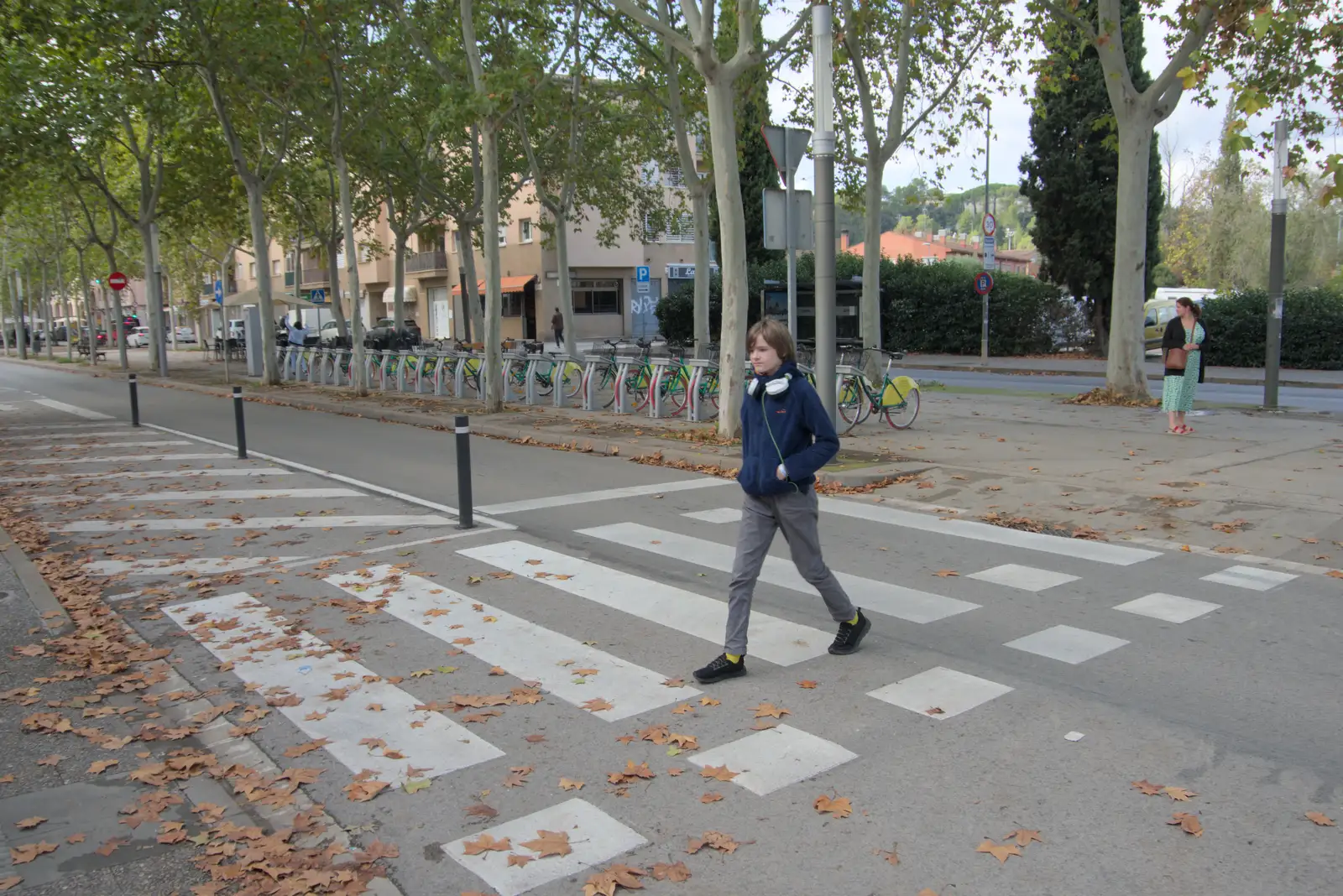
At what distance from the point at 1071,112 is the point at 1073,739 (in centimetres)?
3055

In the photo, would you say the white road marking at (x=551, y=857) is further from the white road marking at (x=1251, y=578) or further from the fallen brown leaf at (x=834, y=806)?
the white road marking at (x=1251, y=578)

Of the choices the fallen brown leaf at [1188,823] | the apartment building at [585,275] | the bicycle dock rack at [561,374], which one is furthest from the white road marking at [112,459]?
the apartment building at [585,275]

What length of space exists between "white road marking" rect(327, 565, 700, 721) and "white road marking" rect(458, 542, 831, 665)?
61 cm

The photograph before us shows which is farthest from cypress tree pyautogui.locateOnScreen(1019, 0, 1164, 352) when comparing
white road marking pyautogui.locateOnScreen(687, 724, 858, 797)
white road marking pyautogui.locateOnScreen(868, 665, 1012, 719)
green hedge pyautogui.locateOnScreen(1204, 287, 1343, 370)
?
white road marking pyautogui.locateOnScreen(687, 724, 858, 797)

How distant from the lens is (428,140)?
28.8m

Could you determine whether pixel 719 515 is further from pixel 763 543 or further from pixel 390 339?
pixel 390 339

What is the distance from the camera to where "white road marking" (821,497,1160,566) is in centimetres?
763

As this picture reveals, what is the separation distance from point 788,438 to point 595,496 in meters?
5.36

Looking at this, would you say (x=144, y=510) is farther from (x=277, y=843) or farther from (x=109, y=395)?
(x=109, y=395)

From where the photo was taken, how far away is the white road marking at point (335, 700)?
4.36 meters

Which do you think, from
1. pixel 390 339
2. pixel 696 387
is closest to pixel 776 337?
pixel 696 387

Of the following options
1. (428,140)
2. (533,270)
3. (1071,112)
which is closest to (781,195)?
(428,140)

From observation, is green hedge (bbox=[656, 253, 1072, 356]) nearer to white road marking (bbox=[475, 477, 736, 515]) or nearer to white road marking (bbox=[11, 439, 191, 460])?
white road marking (bbox=[11, 439, 191, 460])

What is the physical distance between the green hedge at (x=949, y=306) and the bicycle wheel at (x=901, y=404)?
16.0 metres
